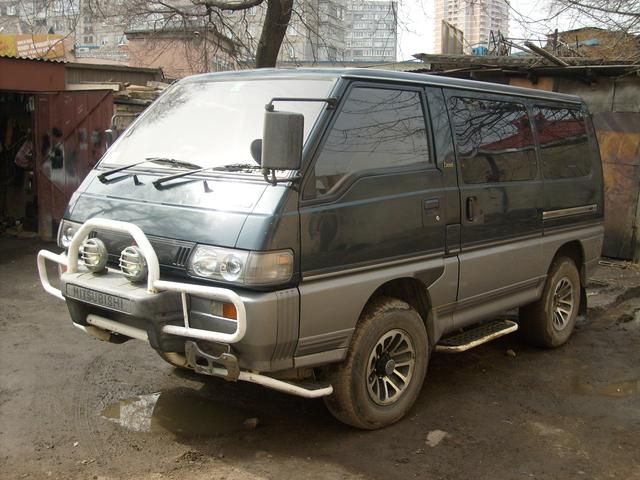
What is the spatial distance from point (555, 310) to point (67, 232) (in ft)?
13.9

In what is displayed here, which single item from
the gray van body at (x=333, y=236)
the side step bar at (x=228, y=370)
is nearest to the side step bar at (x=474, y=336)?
the gray van body at (x=333, y=236)

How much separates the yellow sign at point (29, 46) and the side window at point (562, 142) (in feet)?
50.1

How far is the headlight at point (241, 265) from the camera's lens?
131 inches

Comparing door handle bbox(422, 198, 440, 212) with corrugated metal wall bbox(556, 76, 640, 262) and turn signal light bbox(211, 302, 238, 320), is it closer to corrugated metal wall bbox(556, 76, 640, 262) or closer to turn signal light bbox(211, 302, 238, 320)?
turn signal light bbox(211, 302, 238, 320)

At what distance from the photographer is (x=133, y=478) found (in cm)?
350

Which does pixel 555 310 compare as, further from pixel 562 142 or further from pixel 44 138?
pixel 44 138

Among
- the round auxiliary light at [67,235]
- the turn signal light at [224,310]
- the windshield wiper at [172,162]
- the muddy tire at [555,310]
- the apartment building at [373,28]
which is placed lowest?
the muddy tire at [555,310]

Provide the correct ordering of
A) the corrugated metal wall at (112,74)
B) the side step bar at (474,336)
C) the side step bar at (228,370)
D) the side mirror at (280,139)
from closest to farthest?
the side mirror at (280,139)
the side step bar at (228,370)
the side step bar at (474,336)
the corrugated metal wall at (112,74)

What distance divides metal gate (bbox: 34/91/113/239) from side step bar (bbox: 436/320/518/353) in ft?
22.1

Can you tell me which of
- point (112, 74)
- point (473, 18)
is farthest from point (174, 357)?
point (112, 74)

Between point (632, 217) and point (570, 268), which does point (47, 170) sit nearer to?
point (570, 268)

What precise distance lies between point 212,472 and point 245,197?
4.92 feet

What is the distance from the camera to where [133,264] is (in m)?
3.62

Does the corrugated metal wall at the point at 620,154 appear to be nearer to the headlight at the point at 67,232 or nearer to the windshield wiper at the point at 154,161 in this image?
the windshield wiper at the point at 154,161
